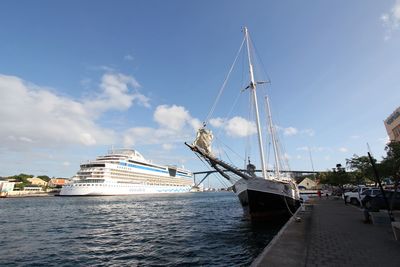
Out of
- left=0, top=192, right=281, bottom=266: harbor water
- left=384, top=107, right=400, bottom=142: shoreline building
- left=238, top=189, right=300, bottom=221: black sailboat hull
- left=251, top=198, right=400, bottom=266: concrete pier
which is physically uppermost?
left=384, top=107, right=400, bottom=142: shoreline building

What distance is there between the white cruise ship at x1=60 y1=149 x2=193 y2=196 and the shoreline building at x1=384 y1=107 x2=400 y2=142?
80.9m

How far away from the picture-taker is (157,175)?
118062 mm

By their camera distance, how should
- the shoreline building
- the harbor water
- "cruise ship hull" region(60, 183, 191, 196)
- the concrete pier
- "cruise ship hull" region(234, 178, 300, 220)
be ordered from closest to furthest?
1. the concrete pier
2. the harbor water
3. "cruise ship hull" region(234, 178, 300, 220)
4. the shoreline building
5. "cruise ship hull" region(60, 183, 191, 196)

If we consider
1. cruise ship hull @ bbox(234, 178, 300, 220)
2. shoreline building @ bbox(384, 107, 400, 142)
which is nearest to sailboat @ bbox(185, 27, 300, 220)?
cruise ship hull @ bbox(234, 178, 300, 220)

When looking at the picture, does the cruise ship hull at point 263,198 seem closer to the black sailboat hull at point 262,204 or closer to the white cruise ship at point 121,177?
the black sailboat hull at point 262,204

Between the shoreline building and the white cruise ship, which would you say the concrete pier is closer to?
the shoreline building

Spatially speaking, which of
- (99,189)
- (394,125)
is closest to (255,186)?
(394,125)

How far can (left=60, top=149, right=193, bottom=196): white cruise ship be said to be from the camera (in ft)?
286

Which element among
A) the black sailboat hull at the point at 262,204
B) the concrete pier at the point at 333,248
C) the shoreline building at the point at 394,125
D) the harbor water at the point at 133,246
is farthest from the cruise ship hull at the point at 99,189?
the concrete pier at the point at 333,248

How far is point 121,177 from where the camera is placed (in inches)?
3777

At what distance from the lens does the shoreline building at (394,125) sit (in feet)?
147

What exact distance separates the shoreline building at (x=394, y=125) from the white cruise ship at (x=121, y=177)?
266 ft

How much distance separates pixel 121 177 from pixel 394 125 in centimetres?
8353

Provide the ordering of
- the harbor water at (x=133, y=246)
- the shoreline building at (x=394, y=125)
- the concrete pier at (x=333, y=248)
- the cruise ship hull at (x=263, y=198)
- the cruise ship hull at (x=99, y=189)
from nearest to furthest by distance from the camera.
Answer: the concrete pier at (x=333, y=248), the harbor water at (x=133, y=246), the cruise ship hull at (x=263, y=198), the shoreline building at (x=394, y=125), the cruise ship hull at (x=99, y=189)
